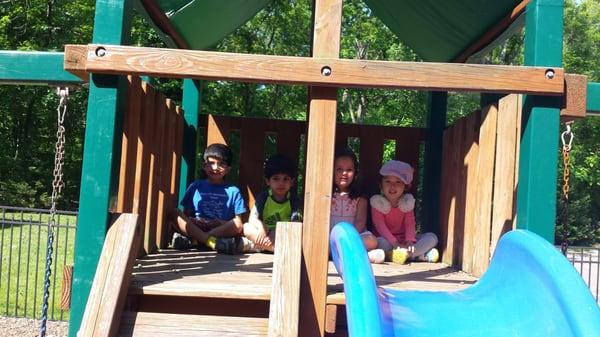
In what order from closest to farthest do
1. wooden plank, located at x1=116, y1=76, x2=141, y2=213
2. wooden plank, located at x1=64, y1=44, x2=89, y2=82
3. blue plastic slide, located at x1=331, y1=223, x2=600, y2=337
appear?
blue plastic slide, located at x1=331, y1=223, x2=600, y2=337
wooden plank, located at x1=64, y1=44, x2=89, y2=82
wooden plank, located at x1=116, y1=76, x2=141, y2=213

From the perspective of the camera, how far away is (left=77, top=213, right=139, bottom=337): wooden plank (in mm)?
2674

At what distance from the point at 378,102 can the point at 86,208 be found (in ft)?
66.2

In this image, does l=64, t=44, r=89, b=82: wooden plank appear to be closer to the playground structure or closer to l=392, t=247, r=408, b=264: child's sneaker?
the playground structure

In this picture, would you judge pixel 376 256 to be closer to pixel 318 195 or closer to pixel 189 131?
pixel 318 195

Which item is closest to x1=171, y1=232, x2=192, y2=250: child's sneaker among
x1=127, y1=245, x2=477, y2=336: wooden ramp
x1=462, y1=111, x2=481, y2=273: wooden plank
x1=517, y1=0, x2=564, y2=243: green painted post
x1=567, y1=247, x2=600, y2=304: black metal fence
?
x1=127, y1=245, x2=477, y2=336: wooden ramp

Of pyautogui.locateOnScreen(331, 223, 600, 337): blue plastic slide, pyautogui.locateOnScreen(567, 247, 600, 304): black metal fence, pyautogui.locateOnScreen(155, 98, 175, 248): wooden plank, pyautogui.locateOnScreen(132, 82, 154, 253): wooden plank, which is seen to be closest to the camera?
pyautogui.locateOnScreen(331, 223, 600, 337): blue plastic slide

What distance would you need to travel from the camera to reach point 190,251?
4.71m

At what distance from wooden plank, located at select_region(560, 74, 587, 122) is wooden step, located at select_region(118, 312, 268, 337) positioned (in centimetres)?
185

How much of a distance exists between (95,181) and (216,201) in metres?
2.17

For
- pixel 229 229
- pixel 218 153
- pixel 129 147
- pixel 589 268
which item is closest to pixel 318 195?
pixel 129 147

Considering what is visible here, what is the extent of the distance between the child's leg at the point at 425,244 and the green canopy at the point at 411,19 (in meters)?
1.60

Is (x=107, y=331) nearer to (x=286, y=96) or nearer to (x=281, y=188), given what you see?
(x=281, y=188)

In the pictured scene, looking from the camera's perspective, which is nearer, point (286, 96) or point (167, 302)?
point (167, 302)

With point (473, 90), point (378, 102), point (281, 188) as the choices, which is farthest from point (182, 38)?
point (378, 102)
